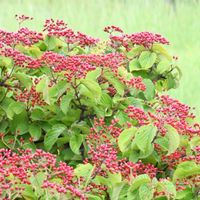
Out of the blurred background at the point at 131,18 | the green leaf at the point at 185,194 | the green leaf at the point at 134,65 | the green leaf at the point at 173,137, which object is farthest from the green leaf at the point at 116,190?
the blurred background at the point at 131,18

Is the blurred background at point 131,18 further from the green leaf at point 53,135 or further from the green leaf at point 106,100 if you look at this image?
the green leaf at point 53,135

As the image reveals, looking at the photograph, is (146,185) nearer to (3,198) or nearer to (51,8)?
(3,198)

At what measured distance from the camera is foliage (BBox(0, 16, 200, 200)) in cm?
241

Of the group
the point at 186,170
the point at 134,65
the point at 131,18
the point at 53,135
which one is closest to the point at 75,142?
the point at 53,135

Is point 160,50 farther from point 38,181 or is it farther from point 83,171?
point 38,181

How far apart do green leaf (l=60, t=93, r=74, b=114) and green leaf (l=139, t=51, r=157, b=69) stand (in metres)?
0.61

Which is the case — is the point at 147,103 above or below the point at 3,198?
above

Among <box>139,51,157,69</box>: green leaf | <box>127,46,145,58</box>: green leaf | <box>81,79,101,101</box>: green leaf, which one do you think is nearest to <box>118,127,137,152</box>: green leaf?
<box>81,79,101,101</box>: green leaf

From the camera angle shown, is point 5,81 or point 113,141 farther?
point 5,81

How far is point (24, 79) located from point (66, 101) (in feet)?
0.74

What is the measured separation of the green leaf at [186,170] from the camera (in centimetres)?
255

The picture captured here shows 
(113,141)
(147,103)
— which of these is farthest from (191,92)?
(113,141)

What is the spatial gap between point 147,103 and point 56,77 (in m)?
0.48

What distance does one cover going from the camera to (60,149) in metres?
3.09
